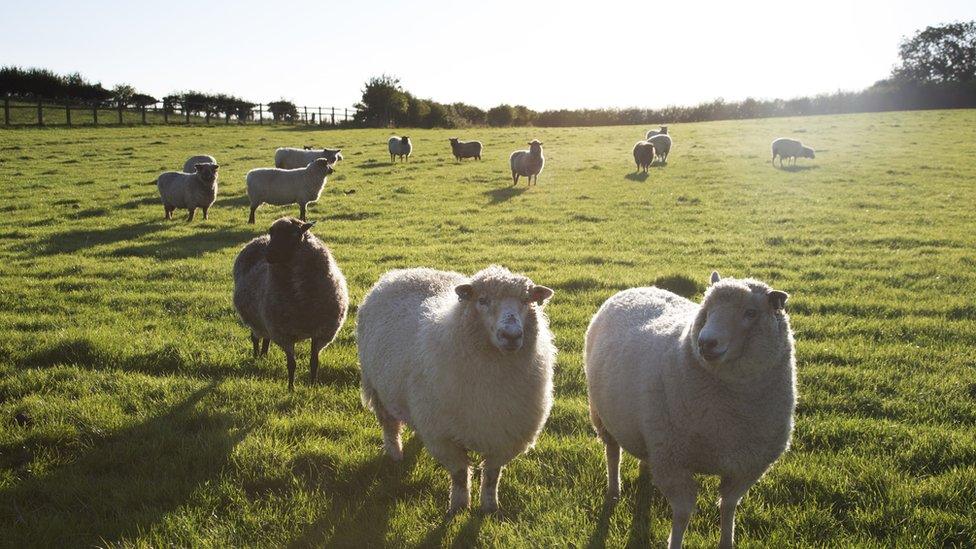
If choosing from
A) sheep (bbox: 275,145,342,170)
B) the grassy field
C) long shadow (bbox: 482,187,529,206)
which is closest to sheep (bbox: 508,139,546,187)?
long shadow (bbox: 482,187,529,206)

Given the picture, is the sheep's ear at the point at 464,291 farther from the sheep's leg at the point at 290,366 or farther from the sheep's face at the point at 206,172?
the sheep's face at the point at 206,172

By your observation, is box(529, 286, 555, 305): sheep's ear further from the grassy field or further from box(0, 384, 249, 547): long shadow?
box(0, 384, 249, 547): long shadow

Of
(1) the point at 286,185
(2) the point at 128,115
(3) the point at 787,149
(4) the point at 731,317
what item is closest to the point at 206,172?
(1) the point at 286,185

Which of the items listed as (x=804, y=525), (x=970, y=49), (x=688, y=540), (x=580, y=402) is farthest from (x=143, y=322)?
(x=970, y=49)

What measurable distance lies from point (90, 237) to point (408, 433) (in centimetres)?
1260

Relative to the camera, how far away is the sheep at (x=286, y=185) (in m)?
17.5

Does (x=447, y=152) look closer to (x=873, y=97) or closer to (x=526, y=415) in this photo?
(x=526, y=415)

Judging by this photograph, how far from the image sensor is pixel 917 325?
7.82 meters

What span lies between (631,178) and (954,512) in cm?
2104

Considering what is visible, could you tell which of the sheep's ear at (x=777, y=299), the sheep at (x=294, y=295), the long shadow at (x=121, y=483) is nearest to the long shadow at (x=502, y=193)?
the sheep at (x=294, y=295)

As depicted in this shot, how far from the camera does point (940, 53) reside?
85.1 metres

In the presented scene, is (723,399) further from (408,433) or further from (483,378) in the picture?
(408,433)

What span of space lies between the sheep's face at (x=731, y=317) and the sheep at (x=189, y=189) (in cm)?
1621

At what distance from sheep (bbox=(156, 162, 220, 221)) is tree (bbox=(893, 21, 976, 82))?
310 feet
